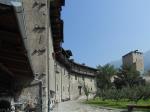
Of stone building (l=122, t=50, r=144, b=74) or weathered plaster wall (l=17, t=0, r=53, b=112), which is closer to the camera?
weathered plaster wall (l=17, t=0, r=53, b=112)

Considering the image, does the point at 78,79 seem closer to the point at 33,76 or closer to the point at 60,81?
the point at 60,81

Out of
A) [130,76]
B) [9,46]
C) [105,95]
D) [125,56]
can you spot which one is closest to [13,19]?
[9,46]

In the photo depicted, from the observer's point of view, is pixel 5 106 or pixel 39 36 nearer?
pixel 5 106

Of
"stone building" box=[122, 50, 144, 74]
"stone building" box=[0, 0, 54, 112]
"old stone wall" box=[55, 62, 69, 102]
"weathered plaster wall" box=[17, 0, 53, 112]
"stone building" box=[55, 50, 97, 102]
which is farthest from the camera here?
"stone building" box=[122, 50, 144, 74]

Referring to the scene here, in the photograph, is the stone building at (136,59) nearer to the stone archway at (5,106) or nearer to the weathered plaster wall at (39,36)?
the weathered plaster wall at (39,36)

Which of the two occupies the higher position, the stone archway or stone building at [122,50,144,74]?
stone building at [122,50,144,74]

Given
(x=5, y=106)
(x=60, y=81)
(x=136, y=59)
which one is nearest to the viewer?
(x=5, y=106)

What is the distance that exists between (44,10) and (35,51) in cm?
160

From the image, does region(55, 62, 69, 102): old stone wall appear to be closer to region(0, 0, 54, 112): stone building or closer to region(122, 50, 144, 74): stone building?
region(0, 0, 54, 112): stone building

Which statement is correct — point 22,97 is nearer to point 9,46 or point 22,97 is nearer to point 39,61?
point 39,61

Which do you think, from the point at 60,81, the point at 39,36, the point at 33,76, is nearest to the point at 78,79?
the point at 60,81

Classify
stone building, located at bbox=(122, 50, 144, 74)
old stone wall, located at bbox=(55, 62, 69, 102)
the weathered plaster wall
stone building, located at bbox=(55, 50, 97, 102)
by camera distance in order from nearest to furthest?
the weathered plaster wall, old stone wall, located at bbox=(55, 62, 69, 102), stone building, located at bbox=(55, 50, 97, 102), stone building, located at bbox=(122, 50, 144, 74)

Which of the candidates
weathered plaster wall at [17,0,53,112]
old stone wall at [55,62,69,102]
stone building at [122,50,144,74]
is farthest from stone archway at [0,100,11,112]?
stone building at [122,50,144,74]

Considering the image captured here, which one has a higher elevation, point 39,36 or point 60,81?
point 60,81
